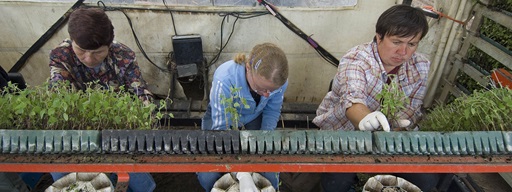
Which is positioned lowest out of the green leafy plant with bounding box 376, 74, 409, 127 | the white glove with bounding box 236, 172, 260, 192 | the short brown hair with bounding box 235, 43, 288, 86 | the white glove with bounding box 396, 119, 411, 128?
the white glove with bounding box 236, 172, 260, 192

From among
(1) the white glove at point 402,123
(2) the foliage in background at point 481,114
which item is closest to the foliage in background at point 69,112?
(1) the white glove at point 402,123

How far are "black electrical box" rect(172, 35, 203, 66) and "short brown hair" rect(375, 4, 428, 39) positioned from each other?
2.38 metres

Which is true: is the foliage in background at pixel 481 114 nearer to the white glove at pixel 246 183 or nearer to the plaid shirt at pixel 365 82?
the plaid shirt at pixel 365 82

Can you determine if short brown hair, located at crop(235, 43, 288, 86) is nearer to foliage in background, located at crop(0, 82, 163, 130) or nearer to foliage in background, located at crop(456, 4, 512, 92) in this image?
foliage in background, located at crop(0, 82, 163, 130)

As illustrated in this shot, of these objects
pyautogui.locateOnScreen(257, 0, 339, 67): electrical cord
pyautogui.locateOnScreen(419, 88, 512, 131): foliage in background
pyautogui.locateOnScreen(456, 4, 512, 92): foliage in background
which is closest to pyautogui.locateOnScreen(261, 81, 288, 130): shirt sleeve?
pyautogui.locateOnScreen(419, 88, 512, 131): foliage in background

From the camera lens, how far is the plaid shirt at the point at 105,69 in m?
2.37

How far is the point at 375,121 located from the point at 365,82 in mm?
572

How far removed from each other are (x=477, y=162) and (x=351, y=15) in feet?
8.75

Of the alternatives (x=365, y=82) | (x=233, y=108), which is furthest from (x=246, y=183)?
(x=365, y=82)

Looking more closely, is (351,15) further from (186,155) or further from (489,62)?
(186,155)

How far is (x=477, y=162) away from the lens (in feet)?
4.46

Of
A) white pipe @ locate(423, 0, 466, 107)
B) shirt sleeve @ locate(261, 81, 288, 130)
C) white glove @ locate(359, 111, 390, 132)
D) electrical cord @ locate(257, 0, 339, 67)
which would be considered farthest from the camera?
electrical cord @ locate(257, 0, 339, 67)

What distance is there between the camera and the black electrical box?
3.81 metres

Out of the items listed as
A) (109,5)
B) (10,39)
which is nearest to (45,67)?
(10,39)
